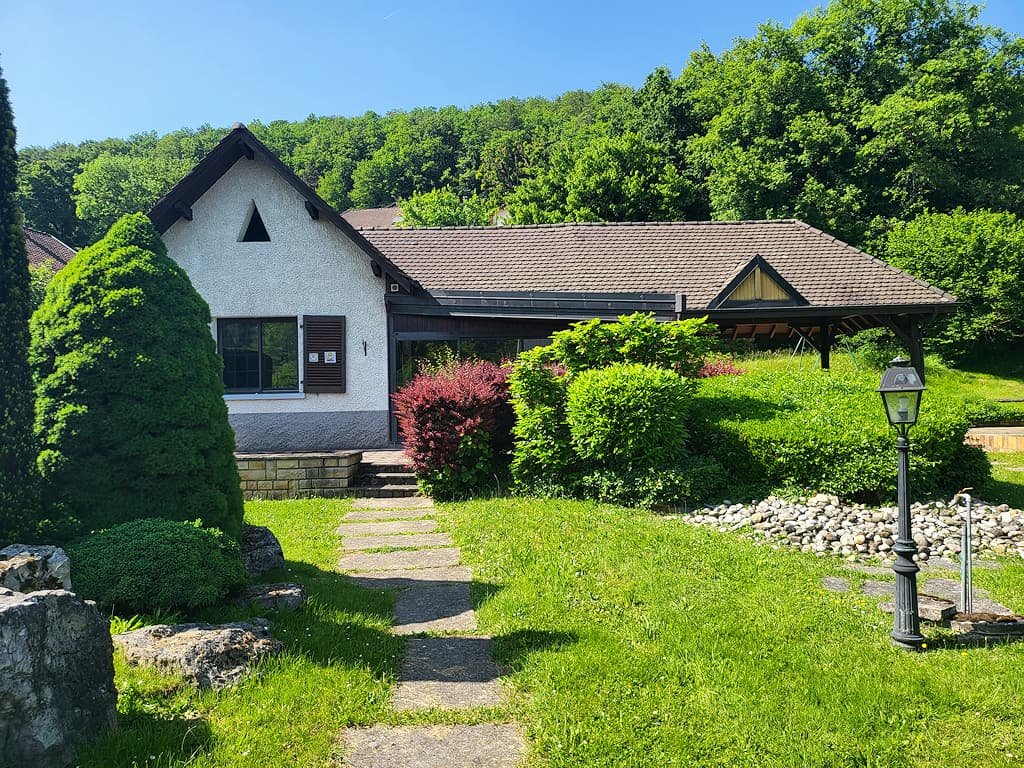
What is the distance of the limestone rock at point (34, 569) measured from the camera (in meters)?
4.31

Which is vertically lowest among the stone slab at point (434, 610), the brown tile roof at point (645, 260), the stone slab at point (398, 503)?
the stone slab at point (434, 610)

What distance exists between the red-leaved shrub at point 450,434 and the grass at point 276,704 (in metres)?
5.24

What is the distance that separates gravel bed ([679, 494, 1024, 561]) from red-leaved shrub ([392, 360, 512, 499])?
129 inches

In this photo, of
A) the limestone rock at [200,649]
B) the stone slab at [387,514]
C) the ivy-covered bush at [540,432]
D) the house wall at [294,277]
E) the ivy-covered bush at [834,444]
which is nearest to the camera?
the limestone rock at [200,649]

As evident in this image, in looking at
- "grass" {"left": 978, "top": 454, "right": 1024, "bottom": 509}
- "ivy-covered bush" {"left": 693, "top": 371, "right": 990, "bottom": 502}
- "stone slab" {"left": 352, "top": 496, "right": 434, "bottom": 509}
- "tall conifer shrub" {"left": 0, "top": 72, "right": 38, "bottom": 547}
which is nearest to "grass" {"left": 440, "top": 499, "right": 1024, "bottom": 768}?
"ivy-covered bush" {"left": 693, "top": 371, "right": 990, "bottom": 502}

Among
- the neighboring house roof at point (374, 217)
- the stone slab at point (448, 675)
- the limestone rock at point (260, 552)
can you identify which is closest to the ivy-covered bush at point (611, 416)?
the limestone rock at point (260, 552)

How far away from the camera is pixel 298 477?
39.2 ft

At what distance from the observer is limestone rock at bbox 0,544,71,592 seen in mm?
4312

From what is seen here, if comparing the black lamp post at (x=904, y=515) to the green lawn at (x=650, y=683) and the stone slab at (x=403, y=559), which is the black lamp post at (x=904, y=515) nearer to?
the green lawn at (x=650, y=683)

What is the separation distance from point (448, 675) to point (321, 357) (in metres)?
10.7

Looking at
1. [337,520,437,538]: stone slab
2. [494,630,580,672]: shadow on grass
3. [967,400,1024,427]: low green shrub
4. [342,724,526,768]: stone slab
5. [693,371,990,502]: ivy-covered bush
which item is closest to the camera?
[342,724,526,768]: stone slab

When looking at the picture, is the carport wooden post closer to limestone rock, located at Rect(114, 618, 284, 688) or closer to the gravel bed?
the gravel bed

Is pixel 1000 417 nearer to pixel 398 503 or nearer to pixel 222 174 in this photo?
pixel 398 503

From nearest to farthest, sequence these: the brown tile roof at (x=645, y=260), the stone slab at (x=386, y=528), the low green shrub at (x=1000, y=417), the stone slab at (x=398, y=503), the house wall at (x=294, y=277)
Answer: the stone slab at (x=386, y=528) < the stone slab at (x=398, y=503) < the house wall at (x=294, y=277) < the brown tile roof at (x=645, y=260) < the low green shrub at (x=1000, y=417)
